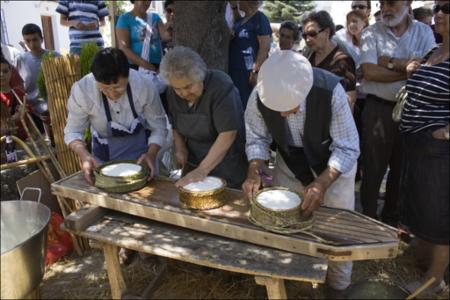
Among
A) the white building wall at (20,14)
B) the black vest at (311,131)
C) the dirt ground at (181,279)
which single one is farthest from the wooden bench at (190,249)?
the white building wall at (20,14)

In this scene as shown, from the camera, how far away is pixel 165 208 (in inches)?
96.4

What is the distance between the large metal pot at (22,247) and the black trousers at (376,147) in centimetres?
267

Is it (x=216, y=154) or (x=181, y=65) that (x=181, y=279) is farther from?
(x=181, y=65)

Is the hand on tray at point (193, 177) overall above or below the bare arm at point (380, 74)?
below

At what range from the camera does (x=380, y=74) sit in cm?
335

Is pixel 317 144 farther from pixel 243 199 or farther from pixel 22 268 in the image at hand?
pixel 22 268

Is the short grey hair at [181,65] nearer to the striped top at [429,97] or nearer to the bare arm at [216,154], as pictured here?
the bare arm at [216,154]

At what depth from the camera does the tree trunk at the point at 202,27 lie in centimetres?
379

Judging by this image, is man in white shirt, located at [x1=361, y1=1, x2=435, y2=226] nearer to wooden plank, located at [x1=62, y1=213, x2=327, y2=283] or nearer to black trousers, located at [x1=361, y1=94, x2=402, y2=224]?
black trousers, located at [x1=361, y1=94, x2=402, y2=224]

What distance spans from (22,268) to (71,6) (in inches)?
147

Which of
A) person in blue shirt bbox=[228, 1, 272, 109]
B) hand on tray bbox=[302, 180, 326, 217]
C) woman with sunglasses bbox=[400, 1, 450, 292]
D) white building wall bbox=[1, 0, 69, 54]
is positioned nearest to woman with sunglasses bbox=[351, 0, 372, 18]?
person in blue shirt bbox=[228, 1, 272, 109]

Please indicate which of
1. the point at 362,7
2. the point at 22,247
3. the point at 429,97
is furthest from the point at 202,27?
the point at 22,247

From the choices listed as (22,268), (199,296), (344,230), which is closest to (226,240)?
(344,230)

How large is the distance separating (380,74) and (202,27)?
168 cm
